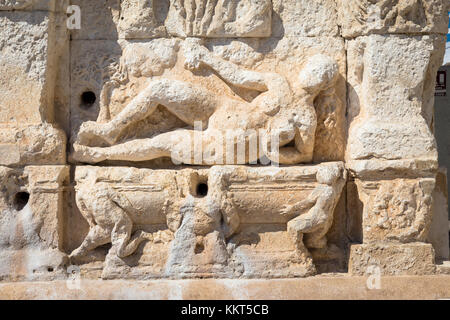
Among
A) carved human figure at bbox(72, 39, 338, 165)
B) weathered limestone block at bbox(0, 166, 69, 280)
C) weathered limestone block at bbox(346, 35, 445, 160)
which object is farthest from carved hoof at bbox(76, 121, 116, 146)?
weathered limestone block at bbox(346, 35, 445, 160)

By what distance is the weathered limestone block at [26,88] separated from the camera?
4.08m

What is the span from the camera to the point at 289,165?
13.9 ft

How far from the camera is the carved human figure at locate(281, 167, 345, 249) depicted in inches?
160

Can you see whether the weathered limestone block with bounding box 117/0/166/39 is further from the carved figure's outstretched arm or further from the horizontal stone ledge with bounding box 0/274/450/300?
the horizontal stone ledge with bounding box 0/274/450/300

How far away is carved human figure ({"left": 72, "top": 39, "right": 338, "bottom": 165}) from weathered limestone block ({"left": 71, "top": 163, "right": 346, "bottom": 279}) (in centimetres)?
13

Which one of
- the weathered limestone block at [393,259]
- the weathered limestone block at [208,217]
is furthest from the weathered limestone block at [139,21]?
the weathered limestone block at [393,259]

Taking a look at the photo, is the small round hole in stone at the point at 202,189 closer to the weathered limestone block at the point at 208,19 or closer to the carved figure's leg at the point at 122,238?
the carved figure's leg at the point at 122,238

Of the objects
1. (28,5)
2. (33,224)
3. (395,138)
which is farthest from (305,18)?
(33,224)

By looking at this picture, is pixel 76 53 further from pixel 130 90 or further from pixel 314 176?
pixel 314 176

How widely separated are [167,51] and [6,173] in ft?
4.57

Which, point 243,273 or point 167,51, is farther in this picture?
point 167,51

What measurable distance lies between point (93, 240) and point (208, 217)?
81cm

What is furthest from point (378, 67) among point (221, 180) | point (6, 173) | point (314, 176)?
point (6, 173)

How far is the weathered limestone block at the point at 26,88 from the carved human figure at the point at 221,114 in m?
0.24
